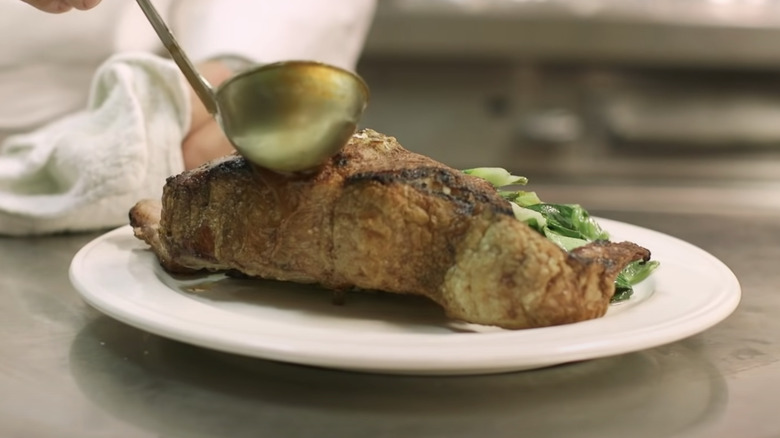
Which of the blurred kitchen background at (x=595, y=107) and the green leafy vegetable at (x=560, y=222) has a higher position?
the green leafy vegetable at (x=560, y=222)

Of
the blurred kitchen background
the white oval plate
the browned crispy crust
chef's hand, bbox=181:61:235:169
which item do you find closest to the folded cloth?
chef's hand, bbox=181:61:235:169

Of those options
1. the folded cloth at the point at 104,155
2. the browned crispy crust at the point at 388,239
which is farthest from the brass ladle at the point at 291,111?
the folded cloth at the point at 104,155

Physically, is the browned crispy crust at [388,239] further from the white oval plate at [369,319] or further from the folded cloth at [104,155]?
the folded cloth at [104,155]

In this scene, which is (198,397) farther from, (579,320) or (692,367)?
(692,367)

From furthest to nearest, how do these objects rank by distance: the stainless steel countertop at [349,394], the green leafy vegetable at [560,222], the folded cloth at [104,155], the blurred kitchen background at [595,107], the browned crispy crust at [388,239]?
the blurred kitchen background at [595,107] → the folded cloth at [104,155] → the green leafy vegetable at [560,222] → the browned crispy crust at [388,239] → the stainless steel countertop at [349,394]

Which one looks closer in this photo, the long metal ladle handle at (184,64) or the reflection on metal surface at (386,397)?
the reflection on metal surface at (386,397)

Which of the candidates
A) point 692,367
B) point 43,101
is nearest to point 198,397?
point 692,367

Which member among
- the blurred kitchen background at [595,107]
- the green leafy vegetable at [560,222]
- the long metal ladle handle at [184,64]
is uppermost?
the long metal ladle handle at [184,64]

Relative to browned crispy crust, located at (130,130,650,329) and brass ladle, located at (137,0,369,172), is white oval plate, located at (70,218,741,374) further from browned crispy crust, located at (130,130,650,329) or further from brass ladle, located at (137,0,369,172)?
brass ladle, located at (137,0,369,172)
